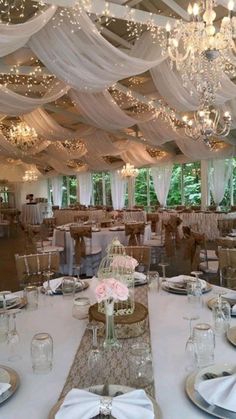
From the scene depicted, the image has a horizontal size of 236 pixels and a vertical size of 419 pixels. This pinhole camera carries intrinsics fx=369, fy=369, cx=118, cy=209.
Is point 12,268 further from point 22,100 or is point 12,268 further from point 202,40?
point 202,40

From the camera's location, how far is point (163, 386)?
57.1 inches

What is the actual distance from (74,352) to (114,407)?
0.60 m

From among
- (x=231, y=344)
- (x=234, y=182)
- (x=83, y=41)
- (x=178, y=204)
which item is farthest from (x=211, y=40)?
(x=178, y=204)

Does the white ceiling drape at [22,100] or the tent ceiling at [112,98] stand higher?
the tent ceiling at [112,98]

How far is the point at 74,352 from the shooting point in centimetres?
176

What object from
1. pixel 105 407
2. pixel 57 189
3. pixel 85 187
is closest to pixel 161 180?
pixel 85 187

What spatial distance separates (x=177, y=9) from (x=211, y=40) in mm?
1193

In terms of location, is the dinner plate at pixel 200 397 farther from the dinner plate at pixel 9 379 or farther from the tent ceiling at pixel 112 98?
the tent ceiling at pixel 112 98

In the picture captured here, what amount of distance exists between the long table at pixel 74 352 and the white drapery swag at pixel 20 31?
282 centimetres

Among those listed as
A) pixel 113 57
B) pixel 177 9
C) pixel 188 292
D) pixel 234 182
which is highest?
pixel 177 9

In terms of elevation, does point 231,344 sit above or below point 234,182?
below

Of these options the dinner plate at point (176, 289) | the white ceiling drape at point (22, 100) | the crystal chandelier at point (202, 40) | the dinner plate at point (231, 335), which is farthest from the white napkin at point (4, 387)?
the white ceiling drape at point (22, 100)

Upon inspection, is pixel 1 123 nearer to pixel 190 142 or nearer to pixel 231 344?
pixel 190 142

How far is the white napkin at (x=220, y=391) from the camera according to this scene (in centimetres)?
125
